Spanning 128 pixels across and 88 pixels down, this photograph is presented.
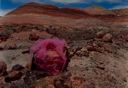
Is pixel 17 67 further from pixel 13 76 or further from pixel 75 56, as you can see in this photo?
pixel 75 56

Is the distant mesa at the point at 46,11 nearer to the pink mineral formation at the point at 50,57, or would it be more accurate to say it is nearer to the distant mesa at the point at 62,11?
the distant mesa at the point at 62,11

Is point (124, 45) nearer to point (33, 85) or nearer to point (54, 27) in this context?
point (54, 27)

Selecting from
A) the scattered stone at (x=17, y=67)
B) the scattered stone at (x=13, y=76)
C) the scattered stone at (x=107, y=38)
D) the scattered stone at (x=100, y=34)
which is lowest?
the scattered stone at (x=13, y=76)

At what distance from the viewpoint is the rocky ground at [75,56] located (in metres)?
1.81

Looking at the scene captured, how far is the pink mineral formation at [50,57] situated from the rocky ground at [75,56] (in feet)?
0.12

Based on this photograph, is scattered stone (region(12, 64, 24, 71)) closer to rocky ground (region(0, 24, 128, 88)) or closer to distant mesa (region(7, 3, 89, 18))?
rocky ground (region(0, 24, 128, 88))

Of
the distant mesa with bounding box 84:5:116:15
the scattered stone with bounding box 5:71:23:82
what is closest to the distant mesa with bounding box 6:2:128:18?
the distant mesa with bounding box 84:5:116:15

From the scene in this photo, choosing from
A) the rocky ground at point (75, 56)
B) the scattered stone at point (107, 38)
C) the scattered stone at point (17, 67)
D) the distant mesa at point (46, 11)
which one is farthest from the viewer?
the scattered stone at point (107, 38)

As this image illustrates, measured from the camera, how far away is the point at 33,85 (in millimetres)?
1788

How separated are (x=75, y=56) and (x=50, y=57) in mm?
180

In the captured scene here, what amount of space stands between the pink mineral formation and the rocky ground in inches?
1.4

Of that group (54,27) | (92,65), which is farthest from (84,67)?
(54,27)

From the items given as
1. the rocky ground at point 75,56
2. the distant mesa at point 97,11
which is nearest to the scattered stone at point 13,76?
the rocky ground at point 75,56

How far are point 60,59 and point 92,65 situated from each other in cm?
15
